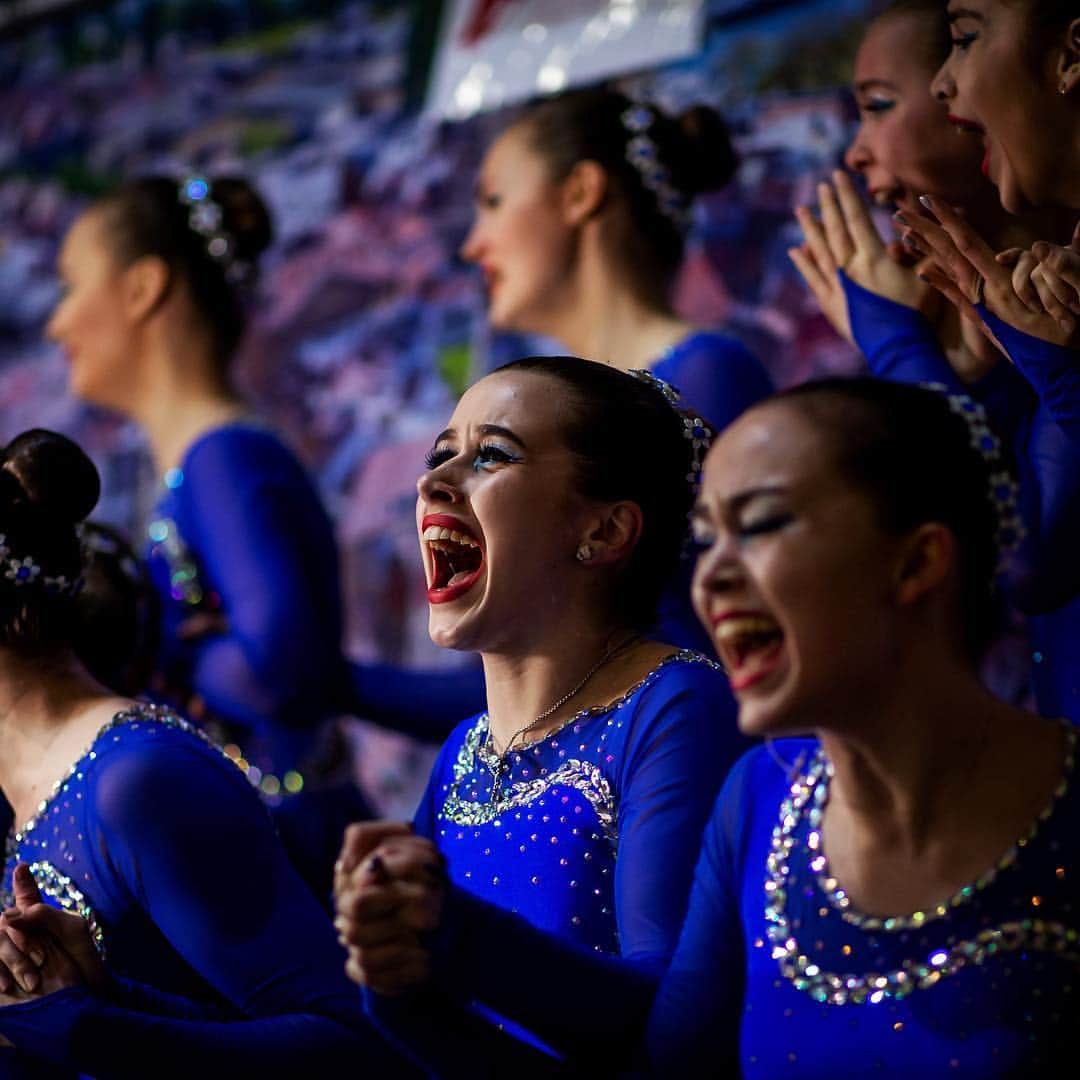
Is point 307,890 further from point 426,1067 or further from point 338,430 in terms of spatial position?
point 338,430

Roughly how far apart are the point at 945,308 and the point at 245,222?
1.45 metres

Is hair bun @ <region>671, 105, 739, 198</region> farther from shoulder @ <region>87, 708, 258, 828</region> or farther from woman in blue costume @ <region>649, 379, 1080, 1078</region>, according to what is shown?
woman in blue costume @ <region>649, 379, 1080, 1078</region>

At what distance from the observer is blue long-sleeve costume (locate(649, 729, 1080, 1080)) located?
1.21m

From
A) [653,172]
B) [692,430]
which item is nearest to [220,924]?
[692,430]

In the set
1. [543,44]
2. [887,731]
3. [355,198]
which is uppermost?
A: [887,731]

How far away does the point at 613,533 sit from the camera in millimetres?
1755

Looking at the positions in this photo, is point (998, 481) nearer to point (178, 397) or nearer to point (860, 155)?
point (860, 155)

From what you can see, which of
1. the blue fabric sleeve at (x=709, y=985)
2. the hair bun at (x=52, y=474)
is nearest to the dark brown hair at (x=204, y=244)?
→ the hair bun at (x=52, y=474)

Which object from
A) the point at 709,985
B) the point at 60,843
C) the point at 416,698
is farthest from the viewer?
the point at 416,698

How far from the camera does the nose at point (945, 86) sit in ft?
6.49

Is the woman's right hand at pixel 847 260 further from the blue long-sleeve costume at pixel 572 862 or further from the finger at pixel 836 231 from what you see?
the blue long-sleeve costume at pixel 572 862

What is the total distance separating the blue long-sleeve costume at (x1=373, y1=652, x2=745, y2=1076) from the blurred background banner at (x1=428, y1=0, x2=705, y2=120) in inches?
79.8

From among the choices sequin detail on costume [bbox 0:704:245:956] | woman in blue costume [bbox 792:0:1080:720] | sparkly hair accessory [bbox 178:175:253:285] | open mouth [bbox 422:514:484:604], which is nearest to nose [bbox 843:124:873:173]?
woman in blue costume [bbox 792:0:1080:720]

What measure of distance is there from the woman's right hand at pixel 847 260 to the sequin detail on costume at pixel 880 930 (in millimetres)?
839
